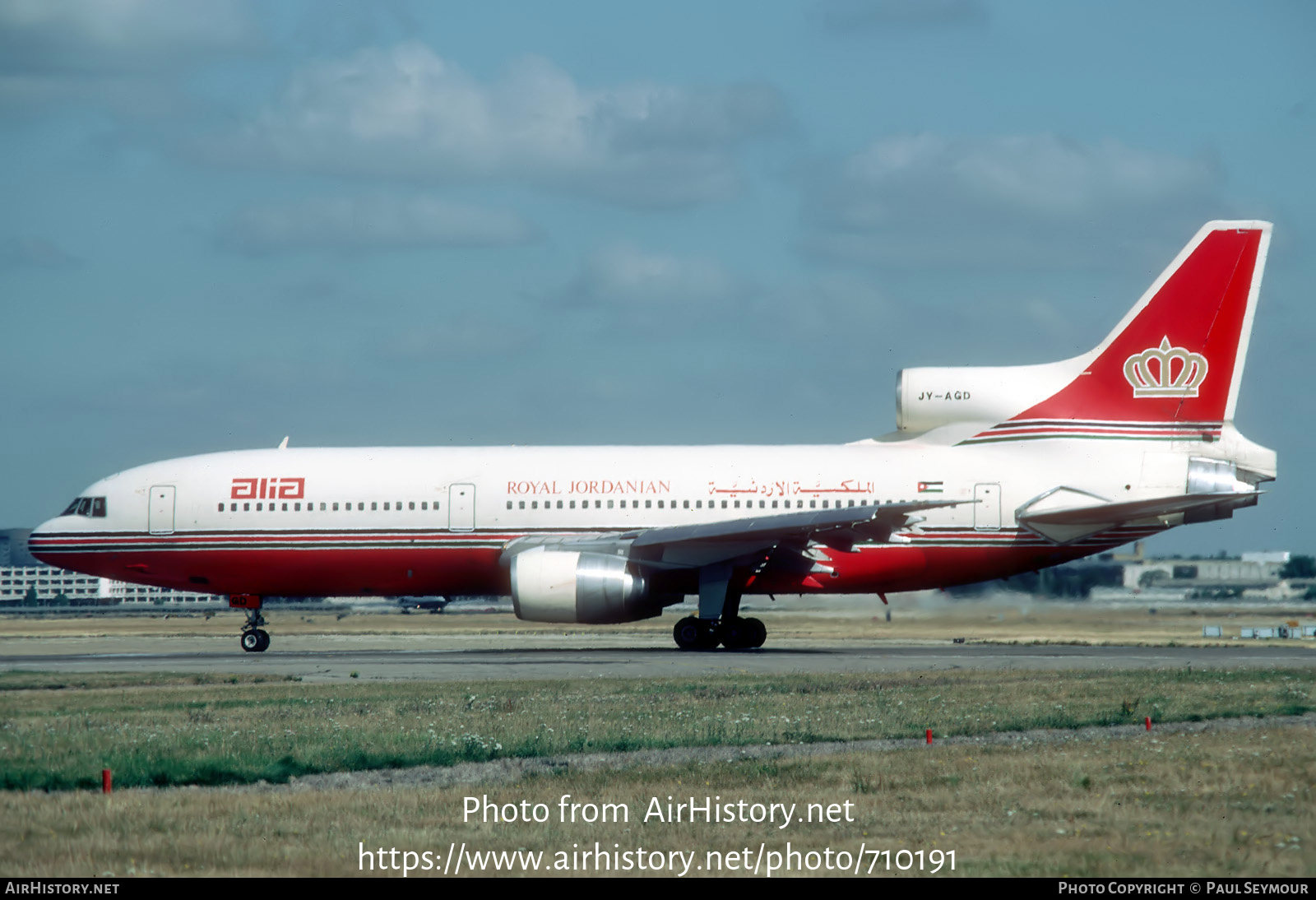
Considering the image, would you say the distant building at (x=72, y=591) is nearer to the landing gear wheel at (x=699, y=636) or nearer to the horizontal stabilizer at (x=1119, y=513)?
the landing gear wheel at (x=699, y=636)

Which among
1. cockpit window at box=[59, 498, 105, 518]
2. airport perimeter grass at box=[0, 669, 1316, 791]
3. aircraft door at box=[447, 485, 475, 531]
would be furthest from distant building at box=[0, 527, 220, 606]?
airport perimeter grass at box=[0, 669, 1316, 791]

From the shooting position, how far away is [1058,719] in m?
15.6

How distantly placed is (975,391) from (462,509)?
11442 mm

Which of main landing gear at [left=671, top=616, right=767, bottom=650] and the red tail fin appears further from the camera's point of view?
the red tail fin

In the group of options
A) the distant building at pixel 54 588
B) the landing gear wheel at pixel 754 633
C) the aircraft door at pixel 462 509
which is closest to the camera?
the landing gear wheel at pixel 754 633

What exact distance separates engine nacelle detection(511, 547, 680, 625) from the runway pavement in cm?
91

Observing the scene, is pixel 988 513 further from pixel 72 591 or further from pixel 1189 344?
pixel 72 591

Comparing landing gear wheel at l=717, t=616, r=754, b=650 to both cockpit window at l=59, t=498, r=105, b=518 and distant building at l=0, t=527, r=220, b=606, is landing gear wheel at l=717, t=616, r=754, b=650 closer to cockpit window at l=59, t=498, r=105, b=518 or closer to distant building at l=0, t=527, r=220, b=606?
cockpit window at l=59, t=498, r=105, b=518

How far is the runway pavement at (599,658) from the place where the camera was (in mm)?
23609

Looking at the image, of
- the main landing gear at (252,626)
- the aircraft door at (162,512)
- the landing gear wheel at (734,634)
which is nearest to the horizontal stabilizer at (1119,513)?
the landing gear wheel at (734,634)

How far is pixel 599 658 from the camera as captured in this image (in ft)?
90.2

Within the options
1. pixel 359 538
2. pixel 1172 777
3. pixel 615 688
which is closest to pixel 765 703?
pixel 615 688

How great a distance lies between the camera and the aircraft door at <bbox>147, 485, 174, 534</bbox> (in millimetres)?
31266

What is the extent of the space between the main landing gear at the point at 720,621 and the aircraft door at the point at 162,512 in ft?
38.3
